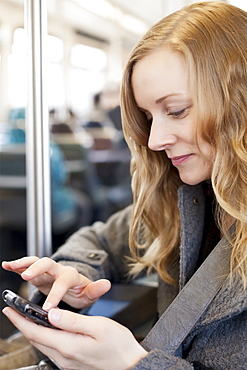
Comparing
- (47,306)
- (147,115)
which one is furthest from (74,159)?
(47,306)

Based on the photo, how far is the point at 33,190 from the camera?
50.2 inches

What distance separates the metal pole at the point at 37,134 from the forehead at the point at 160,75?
34cm

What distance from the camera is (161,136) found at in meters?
0.94

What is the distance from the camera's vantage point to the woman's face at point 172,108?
90 cm

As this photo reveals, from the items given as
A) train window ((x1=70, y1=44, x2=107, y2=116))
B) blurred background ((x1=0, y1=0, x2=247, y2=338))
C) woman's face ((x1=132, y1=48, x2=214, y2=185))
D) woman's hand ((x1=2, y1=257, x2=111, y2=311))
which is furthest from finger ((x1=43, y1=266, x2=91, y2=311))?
train window ((x1=70, y1=44, x2=107, y2=116))

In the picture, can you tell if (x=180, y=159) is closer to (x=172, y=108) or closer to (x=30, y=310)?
(x=172, y=108)

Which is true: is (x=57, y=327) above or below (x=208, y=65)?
below

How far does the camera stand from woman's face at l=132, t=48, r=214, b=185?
0.90 metres

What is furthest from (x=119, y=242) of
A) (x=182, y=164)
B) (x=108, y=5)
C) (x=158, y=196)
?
(x=108, y=5)

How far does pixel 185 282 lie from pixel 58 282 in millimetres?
262

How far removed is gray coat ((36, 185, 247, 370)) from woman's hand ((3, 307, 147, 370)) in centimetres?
3

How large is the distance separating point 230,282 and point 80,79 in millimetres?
6989

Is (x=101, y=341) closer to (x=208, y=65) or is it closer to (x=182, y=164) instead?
(x=182, y=164)

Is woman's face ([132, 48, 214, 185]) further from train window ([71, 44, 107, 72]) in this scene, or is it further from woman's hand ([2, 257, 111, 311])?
train window ([71, 44, 107, 72])
